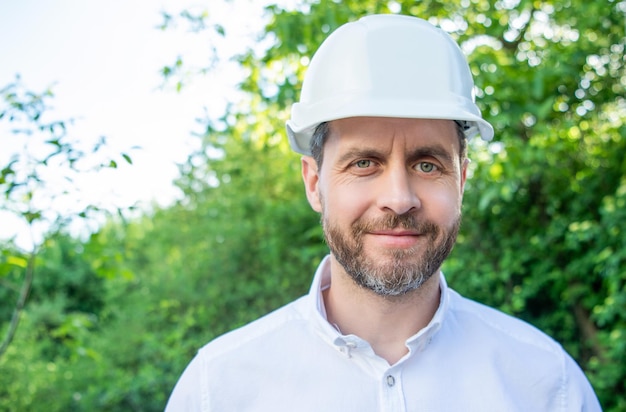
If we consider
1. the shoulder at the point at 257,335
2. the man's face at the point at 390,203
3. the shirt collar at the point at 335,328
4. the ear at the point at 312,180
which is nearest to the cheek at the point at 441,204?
the man's face at the point at 390,203

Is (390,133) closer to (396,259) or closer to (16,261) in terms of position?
(396,259)

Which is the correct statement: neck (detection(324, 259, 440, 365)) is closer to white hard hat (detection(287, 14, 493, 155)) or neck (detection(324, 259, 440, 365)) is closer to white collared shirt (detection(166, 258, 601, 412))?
white collared shirt (detection(166, 258, 601, 412))

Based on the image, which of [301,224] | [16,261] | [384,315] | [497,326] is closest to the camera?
[384,315]

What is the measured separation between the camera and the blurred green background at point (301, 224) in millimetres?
3385

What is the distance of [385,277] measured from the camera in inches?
64.7

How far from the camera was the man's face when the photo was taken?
5.34ft

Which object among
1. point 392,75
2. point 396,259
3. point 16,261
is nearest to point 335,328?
point 396,259

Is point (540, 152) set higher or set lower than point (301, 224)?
higher

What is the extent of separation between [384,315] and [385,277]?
0.51 ft

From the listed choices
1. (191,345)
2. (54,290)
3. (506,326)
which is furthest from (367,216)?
(54,290)

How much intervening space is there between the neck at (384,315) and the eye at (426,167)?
313 millimetres

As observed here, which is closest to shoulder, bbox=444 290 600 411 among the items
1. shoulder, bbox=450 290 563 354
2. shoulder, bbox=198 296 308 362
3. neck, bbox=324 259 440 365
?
shoulder, bbox=450 290 563 354

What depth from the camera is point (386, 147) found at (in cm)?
164

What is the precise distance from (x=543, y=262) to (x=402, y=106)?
134 inches
